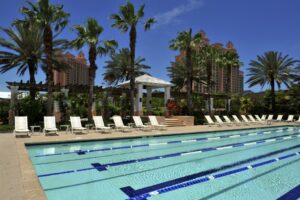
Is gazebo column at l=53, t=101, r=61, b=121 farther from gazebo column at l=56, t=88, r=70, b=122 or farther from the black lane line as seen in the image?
the black lane line

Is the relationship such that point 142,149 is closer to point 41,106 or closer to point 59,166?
point 59,166

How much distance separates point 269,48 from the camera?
36000 millimetres

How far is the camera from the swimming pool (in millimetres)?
5879

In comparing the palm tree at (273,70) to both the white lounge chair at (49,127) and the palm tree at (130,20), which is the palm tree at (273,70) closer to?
the palm tree at (130,20)

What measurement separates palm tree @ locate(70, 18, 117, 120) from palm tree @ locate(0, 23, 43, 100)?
14.3 feet

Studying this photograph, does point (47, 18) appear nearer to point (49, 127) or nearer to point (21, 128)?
point (49, 127)

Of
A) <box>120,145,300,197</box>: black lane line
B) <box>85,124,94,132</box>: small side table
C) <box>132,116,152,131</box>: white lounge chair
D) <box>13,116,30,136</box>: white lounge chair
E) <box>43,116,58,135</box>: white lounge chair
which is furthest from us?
<box>132,116,152,131</box>: white lounge chair

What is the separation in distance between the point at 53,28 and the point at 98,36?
9.29 ft

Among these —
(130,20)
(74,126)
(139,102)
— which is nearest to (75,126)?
(74,126)

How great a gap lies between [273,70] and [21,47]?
2782 cm

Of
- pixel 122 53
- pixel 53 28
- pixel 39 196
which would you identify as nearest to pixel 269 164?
pixel 39 196

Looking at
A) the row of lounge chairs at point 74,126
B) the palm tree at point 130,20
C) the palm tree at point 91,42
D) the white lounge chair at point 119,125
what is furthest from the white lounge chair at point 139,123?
the palm tree at point 130,20

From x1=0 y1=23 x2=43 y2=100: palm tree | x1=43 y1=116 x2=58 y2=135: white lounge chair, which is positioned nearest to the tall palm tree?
x1=0 y1=23 x2=43 y2=100: palm tree

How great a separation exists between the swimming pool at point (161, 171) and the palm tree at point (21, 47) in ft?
39.7
